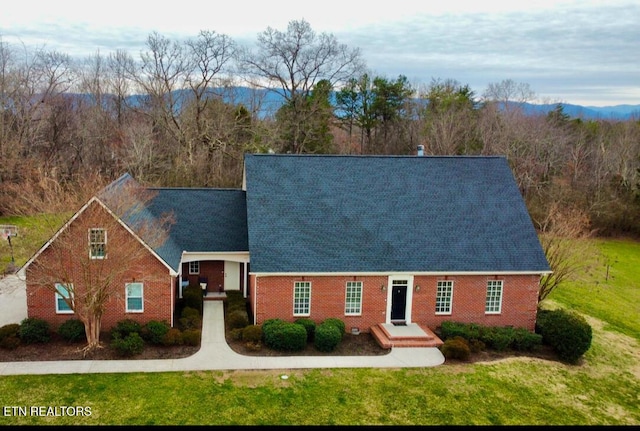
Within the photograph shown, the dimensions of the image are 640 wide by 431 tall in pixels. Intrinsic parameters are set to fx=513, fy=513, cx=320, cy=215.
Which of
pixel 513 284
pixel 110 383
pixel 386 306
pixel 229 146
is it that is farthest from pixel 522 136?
pixel 110 383

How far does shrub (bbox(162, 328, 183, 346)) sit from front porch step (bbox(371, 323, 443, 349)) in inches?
323

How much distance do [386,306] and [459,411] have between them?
22.4 feet

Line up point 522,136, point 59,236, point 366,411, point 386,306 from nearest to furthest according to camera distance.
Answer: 1. point 366,411
2. point 59,236
3. point 386,306
4. point 522,136

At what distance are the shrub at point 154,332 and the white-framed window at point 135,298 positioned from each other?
1248 mm

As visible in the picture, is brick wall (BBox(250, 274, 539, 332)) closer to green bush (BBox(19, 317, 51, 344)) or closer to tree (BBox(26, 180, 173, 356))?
tree (BBox(26, 180, 173, 356))

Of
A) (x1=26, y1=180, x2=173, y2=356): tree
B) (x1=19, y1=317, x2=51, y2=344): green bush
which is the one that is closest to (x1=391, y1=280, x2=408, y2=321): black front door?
(x1=26, y1=180, x2=173, y2=356): tree

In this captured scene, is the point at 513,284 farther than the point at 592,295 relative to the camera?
No

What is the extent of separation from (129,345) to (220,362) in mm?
3510

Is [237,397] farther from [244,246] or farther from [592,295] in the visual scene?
[592,295]

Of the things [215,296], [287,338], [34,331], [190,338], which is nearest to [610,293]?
[287,338]

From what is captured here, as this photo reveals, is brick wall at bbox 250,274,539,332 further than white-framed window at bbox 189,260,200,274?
No

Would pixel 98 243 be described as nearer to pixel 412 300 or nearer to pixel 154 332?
pixel 154 332

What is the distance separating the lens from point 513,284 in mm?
23703

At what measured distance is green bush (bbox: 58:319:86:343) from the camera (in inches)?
796
